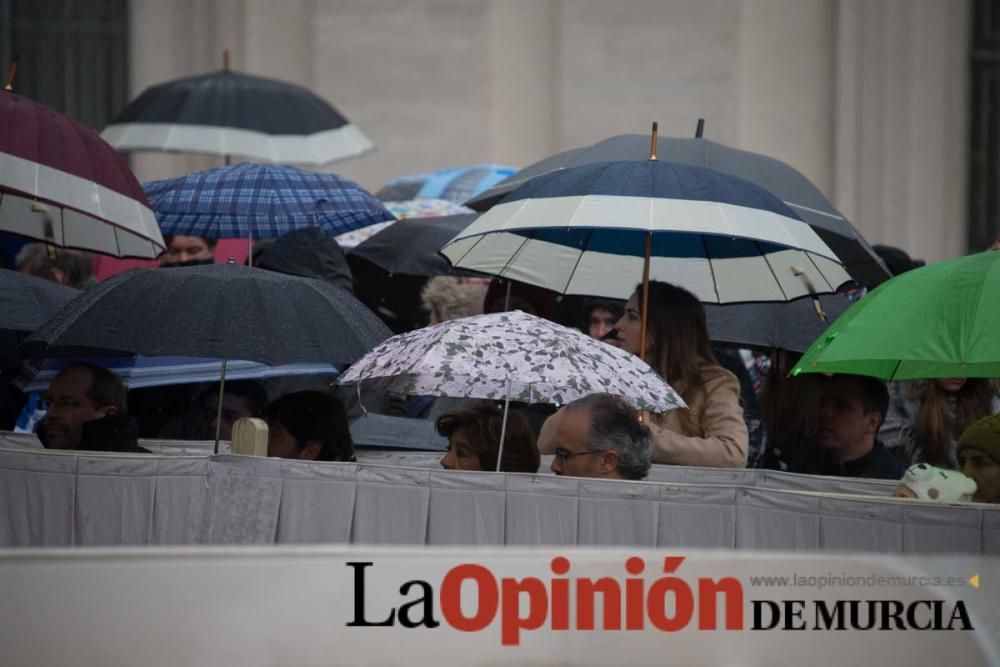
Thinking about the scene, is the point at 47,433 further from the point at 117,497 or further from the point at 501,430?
the point at 501,430

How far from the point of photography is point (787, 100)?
13250mm

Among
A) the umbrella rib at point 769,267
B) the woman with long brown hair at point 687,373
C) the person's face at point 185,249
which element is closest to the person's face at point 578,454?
the woman with long brown hair at point 687,373

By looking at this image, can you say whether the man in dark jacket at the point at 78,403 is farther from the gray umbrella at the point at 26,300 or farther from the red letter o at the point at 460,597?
the red letter o at the point at 460,597

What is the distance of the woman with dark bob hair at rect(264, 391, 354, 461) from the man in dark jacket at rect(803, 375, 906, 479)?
1.80m

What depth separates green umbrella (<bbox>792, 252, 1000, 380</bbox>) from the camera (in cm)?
511

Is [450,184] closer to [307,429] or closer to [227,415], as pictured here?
[227,415]

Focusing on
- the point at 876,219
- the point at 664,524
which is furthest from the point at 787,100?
the point at 664,524

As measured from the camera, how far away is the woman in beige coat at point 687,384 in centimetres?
592

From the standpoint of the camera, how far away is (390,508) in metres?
4.89

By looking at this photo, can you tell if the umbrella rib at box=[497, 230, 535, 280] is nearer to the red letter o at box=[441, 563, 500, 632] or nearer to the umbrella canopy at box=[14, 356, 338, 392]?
the umbrella canopy at box=[14, 356, 338, 392]

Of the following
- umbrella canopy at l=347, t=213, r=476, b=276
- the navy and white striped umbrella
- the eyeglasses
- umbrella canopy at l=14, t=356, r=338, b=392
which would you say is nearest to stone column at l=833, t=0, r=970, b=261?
umbrella canopy at l=347, t=213, r=476, b=276

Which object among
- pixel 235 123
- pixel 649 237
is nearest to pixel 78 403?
pixel 649 237

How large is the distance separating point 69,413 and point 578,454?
6.25 ft

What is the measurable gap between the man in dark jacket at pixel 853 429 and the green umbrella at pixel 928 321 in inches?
33.2
